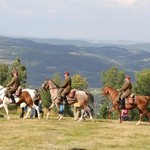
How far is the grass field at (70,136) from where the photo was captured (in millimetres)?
23266

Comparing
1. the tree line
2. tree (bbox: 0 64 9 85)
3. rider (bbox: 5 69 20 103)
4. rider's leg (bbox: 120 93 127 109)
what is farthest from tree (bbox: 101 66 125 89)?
rider (bbox: 5 69 20 103)

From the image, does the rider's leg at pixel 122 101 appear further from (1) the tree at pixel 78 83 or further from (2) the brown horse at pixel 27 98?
(1) the tree at pixel 78 83

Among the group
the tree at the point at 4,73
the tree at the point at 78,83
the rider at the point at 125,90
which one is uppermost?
the rider at the point at 125,90

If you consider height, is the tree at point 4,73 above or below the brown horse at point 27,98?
below

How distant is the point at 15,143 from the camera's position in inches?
934

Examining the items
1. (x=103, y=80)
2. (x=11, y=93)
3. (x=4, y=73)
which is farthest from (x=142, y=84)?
(x=11, y=93)

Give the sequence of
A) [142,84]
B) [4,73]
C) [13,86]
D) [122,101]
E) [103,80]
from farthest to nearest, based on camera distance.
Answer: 1. [103,80]
2. [4,73]
3. [142,84]
4. [13,86]
5. [122,101]

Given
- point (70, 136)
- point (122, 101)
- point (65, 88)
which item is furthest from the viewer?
point (65, 88)

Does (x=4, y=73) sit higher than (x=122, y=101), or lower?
lower

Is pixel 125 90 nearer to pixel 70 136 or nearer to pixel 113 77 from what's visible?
pixel 70 136

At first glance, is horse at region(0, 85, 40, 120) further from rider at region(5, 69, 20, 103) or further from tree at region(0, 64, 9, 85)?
tree at region(0, 64, 9, 85)

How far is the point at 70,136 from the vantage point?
25875 mm

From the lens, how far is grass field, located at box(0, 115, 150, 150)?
23.3 meters

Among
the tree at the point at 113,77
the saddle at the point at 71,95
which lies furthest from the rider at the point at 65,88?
the tree at the point at 113,77
